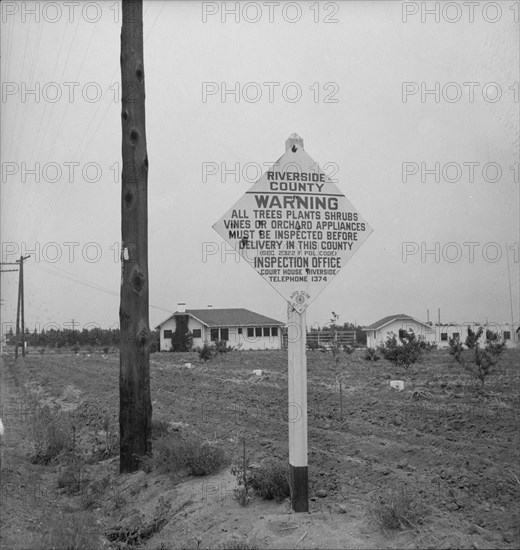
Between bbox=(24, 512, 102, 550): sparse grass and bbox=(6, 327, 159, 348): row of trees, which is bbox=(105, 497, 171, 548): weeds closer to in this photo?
bbox=(24, 512, 102, 550): sparse grass

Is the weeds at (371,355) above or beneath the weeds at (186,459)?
above

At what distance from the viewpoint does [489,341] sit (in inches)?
517

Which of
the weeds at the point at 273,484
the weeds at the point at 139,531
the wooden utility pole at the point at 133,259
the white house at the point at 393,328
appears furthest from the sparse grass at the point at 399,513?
the white house at the point at 393,328

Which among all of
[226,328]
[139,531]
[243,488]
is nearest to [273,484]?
[243,488]

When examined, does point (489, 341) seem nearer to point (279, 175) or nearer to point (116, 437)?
point (116, 437)

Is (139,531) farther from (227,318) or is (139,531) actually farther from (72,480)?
(227,318)

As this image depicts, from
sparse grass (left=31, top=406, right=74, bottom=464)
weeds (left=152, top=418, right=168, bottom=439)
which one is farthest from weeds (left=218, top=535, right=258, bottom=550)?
sparse grass (left=31, top=406, right=74, bottom=464)

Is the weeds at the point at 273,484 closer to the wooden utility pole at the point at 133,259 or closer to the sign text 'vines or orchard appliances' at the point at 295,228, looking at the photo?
the sign text 'vines or orchard appliances' at the point at 295,228

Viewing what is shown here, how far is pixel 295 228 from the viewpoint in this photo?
17.4 ft

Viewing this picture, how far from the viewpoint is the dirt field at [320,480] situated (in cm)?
487

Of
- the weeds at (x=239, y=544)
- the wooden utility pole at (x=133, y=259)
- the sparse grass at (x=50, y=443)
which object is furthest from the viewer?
the sparse grass at (x=50, y=443)

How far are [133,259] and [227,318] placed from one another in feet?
143

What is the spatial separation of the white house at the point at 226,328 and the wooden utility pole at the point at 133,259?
36.7 m

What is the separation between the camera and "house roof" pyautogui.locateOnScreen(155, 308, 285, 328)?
1873 inches
